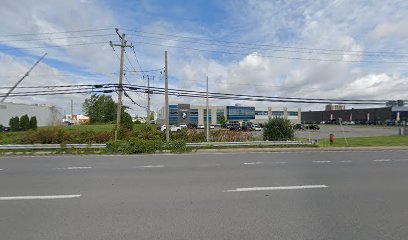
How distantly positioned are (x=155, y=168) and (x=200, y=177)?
244 centimetres

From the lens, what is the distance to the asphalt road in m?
A: 4.04

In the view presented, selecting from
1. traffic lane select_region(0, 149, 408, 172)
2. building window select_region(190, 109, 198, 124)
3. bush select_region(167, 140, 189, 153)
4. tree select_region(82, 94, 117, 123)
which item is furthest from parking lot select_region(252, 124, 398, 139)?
tree select_region(82, 94, 117, 123)

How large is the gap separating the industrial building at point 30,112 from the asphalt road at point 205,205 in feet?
210

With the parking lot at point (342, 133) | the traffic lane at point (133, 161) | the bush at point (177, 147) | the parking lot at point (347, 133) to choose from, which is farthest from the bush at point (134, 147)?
the parking lot at point (347, 133)

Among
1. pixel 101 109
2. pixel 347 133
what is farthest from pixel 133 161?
pixel 101 109

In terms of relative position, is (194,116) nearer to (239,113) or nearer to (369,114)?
(239,113)

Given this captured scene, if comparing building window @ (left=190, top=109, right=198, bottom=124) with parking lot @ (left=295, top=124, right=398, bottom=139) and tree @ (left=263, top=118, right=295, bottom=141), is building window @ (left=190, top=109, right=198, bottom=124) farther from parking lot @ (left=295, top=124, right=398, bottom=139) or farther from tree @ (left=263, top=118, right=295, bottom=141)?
tree @ (left=263, top=118, right=295, bottom=141)

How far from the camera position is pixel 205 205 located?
530 centimetres

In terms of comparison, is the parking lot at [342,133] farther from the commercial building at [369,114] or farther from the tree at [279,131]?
the commercial building at [369,114]

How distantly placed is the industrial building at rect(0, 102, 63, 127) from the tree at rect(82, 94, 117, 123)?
1282 cm

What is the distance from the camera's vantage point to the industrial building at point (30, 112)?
59.7 meters

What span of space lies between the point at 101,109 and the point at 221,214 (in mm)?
98640

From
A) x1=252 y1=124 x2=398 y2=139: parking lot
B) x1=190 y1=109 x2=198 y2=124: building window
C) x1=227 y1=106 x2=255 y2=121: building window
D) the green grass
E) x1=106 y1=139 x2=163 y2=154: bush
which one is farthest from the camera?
x1=227 y1=106 x2=255 y2=121: building window

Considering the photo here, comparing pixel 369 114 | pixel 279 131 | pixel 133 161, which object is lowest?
pixel 133 161
